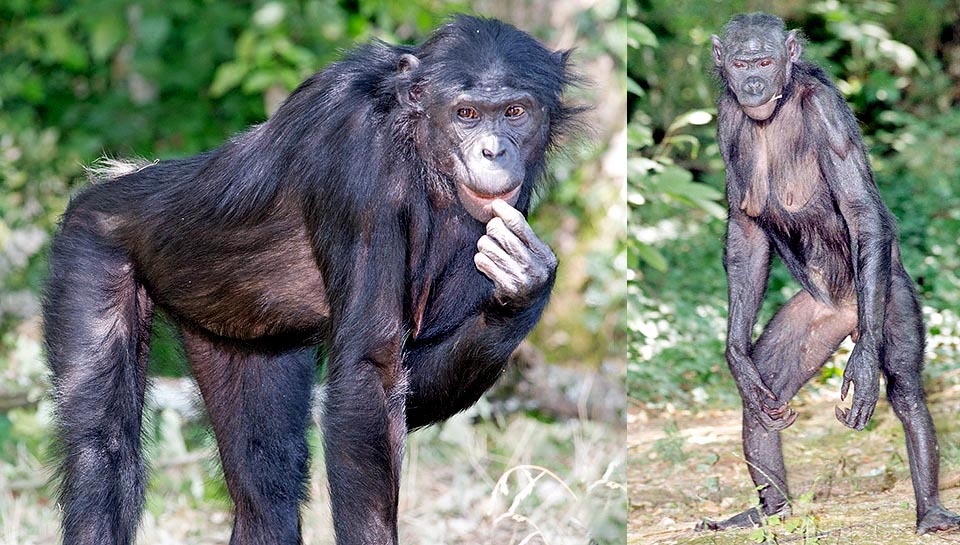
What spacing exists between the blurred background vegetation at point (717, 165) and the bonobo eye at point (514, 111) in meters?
0.72

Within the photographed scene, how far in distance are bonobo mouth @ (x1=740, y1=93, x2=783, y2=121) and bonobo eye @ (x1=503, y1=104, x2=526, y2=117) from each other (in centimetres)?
80

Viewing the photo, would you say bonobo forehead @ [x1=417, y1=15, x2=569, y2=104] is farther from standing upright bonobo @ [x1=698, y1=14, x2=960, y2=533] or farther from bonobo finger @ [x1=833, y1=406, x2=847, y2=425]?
bonobo finger @ [x1=833, y1=406, x2=847, y2=425]

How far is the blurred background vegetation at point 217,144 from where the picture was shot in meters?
6.41

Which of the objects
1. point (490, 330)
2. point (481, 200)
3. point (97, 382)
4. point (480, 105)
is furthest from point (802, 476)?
point (97, 382)

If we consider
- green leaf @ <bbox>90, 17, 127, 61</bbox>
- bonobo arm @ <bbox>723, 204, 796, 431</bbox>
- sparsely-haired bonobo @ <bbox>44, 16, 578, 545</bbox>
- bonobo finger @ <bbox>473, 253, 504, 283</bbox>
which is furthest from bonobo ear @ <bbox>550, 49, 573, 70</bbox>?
green leaf @ <bbox>90, 17, 127, 61</bbox>

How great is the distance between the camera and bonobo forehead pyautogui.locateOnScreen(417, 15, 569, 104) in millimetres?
4301

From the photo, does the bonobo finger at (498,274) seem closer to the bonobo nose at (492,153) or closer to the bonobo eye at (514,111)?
the bonobo nose at (492,153)

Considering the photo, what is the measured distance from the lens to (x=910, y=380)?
420cm

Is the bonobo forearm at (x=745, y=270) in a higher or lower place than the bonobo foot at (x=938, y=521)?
higher

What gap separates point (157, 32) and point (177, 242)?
5.15m

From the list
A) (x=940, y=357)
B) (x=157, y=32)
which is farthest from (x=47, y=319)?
(x=157, y=32)

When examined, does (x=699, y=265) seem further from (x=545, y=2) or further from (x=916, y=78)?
(x=545, y=2)

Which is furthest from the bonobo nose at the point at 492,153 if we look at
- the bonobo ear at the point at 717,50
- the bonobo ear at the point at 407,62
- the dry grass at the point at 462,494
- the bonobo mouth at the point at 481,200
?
the dry grass at the point at 462,494

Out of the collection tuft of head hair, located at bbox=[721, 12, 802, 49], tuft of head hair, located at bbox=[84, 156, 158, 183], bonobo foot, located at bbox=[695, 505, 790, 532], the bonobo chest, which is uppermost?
tuft of head hair, located at bbox=[721, 12, 802, 49]
